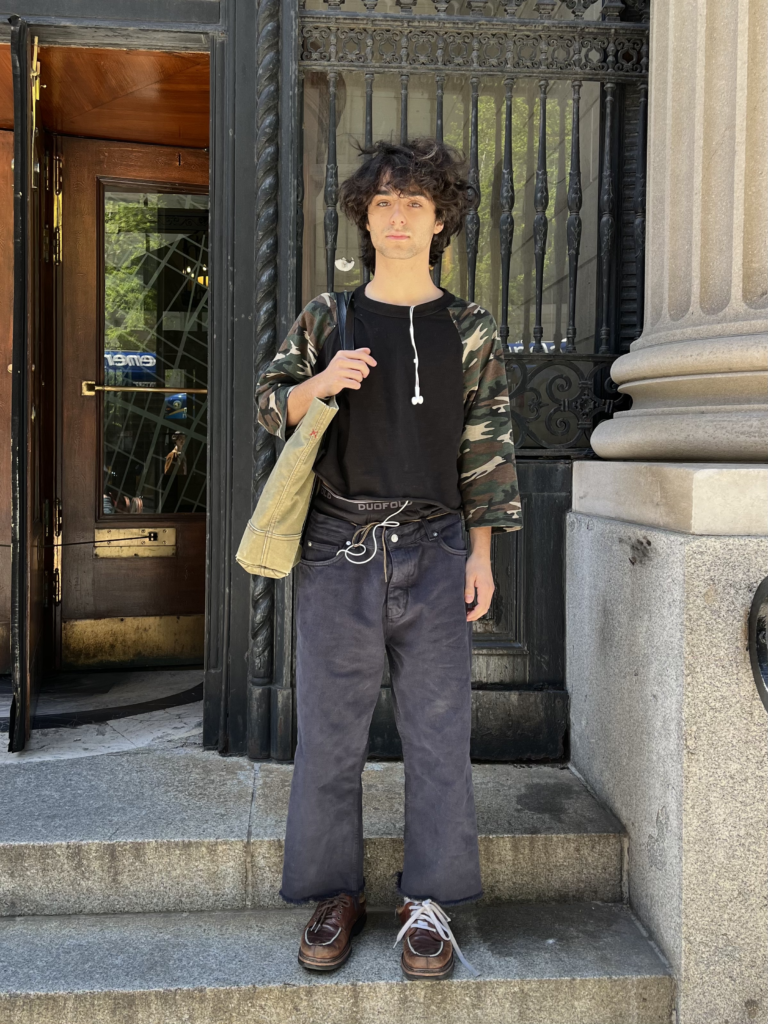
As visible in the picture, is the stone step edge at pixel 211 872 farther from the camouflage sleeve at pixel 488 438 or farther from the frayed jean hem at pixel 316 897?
the camouflage sleeve at pixel 488 438

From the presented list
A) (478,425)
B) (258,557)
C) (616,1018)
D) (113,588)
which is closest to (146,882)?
(258,557)

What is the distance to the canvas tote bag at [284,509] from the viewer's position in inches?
93.0

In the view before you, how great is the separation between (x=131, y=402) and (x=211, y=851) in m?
3.23

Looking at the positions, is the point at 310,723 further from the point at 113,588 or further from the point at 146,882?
the point at 113,588

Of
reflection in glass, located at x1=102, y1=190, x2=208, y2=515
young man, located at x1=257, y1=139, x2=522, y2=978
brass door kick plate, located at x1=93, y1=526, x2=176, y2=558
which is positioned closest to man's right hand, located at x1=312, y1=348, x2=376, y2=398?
young man, located at x1=257, y1=139, x2=522, y2=978

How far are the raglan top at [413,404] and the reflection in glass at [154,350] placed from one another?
3070mm

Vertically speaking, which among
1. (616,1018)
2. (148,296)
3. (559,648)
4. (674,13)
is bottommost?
(616,1018)

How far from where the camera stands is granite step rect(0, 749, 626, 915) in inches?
112

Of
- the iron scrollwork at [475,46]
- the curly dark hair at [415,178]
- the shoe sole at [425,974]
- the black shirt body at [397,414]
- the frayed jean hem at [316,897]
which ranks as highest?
the iron scrollwork at [475,46]

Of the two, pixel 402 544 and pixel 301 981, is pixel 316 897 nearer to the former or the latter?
pixel 301 981

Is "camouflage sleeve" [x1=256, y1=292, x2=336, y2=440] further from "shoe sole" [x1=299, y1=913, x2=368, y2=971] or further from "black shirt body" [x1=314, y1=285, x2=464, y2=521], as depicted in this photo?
"shoe sole" [x1=299, y1=913, x2=368, y2=971]

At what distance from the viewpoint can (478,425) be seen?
2.55 meters

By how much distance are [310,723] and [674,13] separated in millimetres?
2576

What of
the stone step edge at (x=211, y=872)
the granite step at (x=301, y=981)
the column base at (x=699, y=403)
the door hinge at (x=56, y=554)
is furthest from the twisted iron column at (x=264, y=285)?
the door hinge at (x=56, y=554)
